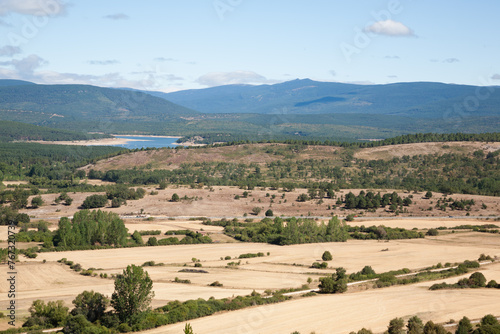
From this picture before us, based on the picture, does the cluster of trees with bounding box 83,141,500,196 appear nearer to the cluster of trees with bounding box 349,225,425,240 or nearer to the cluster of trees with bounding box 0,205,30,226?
the cluster of trees with bounding box 349,225,425,240

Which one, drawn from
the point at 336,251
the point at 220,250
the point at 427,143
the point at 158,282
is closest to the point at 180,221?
the point at 220,250

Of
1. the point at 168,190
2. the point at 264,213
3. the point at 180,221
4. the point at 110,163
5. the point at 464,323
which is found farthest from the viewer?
the point at 110,163

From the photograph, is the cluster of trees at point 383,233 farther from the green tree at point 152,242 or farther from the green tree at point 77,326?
the green tree at point 77,326

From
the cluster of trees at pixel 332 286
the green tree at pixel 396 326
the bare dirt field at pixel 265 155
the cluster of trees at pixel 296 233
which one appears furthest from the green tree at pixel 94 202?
the green tree at pixel 396 326

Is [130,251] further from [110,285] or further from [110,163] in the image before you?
[110,163]

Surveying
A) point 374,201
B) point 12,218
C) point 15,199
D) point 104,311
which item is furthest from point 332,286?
point 15,199

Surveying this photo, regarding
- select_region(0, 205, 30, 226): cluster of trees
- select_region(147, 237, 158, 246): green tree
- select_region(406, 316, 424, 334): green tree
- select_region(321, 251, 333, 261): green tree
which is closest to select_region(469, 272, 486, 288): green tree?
select_region(406, 316, 424, 334): green tree
